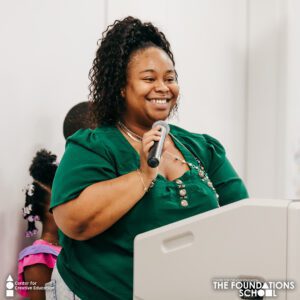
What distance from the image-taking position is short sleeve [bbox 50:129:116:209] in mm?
1175

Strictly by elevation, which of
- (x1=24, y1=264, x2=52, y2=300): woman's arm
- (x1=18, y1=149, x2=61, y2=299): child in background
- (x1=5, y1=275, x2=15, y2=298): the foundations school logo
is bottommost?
(x1=5, y1=275, x2=15, y2=298): the foundations school logo

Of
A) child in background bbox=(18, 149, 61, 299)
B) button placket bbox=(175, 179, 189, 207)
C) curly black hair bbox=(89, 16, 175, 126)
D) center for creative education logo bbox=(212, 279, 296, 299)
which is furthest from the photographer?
child in background bbox=(18, 149, 61, 299)

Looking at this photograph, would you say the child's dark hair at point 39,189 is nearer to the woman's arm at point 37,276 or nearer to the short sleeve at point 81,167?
the woman's arm at point 37,276

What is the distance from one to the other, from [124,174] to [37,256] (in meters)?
1.06

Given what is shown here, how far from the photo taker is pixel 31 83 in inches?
94.4

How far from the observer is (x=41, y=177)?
2.28 meters

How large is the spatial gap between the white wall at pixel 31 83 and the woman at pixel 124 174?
0.90 meters

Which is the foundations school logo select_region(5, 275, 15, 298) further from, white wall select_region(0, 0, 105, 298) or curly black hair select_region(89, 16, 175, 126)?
curly black hair select_region(89, 16, 175, 126)

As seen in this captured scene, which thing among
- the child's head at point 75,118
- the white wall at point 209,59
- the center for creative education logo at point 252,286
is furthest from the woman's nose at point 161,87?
the white wall at point 209,59

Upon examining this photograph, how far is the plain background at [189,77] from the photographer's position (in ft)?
7.64

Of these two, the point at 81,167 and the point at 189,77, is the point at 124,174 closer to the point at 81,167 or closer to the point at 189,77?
the point at 81,167

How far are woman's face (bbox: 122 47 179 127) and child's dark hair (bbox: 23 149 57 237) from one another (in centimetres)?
95

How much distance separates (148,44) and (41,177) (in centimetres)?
102

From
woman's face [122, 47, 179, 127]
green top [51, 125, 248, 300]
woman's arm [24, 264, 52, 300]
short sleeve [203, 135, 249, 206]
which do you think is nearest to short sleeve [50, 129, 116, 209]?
green top [51, 125, 248, 300]
